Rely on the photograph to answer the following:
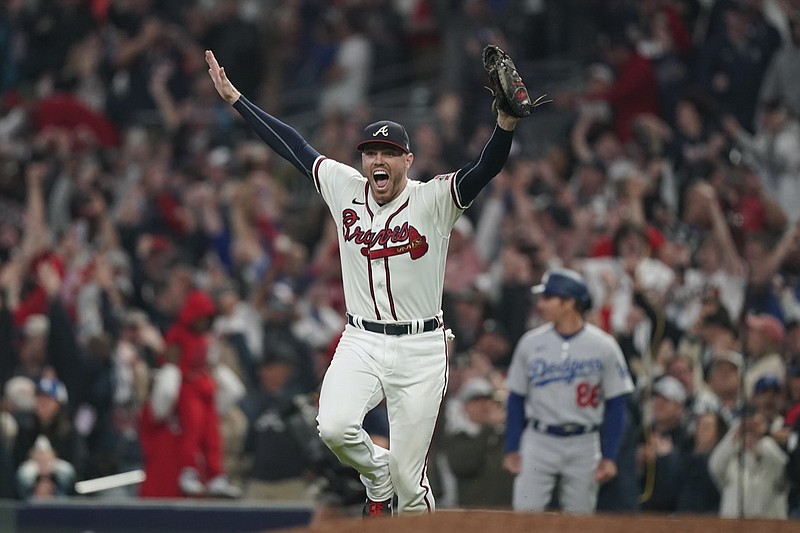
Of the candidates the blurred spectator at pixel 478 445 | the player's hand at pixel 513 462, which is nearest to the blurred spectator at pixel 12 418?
the blurred spectator at pixel 478 445

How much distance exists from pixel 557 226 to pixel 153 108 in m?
6.66

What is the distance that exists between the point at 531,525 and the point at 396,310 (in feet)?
4.77

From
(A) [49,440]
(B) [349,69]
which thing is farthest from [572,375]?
(B) [349,69]

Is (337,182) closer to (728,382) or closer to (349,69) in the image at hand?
(728,382)

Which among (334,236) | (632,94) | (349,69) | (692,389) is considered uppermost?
(349,69)

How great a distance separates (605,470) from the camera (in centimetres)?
990

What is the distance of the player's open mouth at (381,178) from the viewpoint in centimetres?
834

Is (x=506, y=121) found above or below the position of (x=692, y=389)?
above

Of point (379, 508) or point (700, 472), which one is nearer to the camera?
point (379, 508)

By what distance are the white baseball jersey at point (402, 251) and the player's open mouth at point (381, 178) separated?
148 millimetres

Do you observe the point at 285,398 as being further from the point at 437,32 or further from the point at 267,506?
the point at 437,32

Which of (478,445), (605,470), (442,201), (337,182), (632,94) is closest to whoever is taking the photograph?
(442,201)

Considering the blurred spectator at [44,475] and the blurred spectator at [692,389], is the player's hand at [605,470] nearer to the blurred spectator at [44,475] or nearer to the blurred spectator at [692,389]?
the blurred spectator at [692,389]

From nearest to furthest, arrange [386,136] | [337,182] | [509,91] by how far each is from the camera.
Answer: [509,91], [386,136], [337,182]
